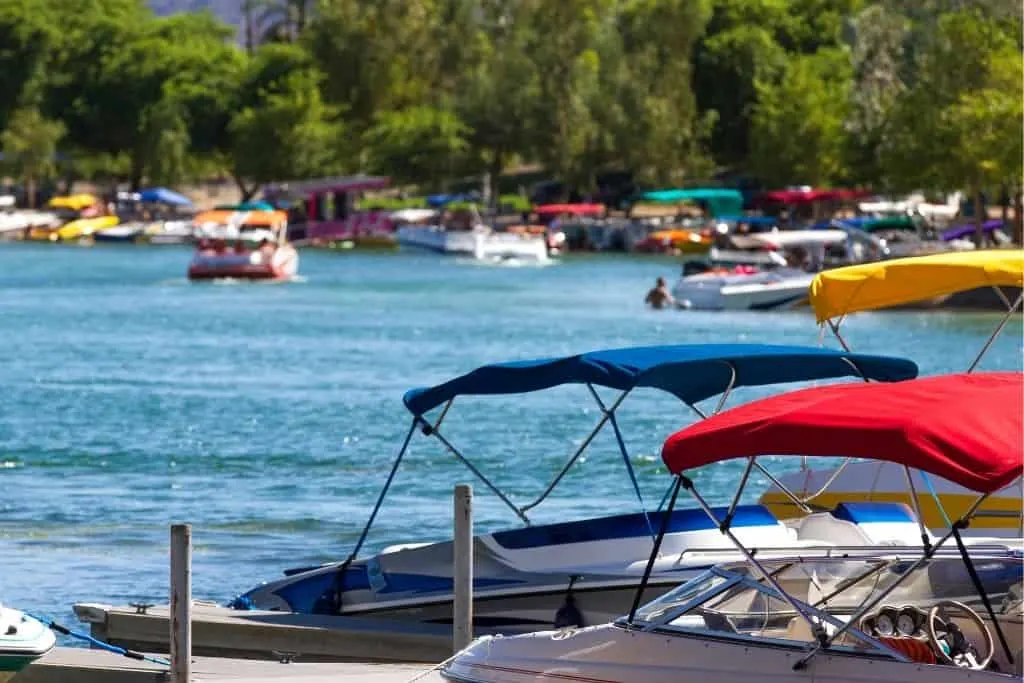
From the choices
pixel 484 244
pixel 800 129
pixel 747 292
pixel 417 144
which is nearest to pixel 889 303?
pixel 747 292

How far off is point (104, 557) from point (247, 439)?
11.2 m

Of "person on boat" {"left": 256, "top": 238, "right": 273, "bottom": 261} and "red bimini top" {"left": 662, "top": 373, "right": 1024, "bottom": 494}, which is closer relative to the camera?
"red bimini top" {"left": 662, "top": 373, "right": 1024, "bottom": 494}

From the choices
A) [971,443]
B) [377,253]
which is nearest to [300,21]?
[377,253]

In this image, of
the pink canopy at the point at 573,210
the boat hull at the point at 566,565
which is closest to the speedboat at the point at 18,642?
the boat hull at the point at 566,565

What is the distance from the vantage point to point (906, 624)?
1200 cm

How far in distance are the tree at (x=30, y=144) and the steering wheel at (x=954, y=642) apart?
122496 mm

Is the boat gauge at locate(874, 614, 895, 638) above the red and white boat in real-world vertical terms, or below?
above

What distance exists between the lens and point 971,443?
37.0ft

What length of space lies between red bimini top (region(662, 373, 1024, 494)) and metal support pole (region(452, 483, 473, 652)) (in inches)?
85.9

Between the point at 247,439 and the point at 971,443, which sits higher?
the point at 971,443

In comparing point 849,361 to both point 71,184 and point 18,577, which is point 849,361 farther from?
point 71,184

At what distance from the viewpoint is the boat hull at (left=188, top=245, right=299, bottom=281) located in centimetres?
7488

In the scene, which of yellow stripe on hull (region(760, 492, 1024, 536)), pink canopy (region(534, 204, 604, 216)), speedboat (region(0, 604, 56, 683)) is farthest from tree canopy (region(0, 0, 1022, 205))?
speedboat (region(0, 604, 56, 683))

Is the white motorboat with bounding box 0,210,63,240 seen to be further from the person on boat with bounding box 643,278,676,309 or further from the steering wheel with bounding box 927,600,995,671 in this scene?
the steering wheel with bounding box 927,600,995,671
